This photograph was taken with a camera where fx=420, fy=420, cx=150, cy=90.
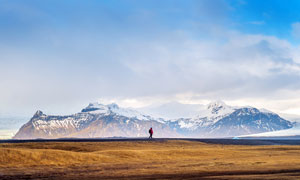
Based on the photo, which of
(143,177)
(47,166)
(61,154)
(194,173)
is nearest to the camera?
(143,177)

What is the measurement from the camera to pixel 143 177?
1159 inches

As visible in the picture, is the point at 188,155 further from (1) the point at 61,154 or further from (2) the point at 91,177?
(2) the point at 91,177

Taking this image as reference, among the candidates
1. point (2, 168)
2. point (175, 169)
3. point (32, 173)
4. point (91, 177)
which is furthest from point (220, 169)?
point (2, 168)

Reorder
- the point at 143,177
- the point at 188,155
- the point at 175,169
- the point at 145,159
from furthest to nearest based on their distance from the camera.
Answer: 1. the point at 188,155
2. the point at 145,159
3. the point at 175,169
4. the point at 143,177

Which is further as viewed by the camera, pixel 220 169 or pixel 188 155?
pixel 188 155

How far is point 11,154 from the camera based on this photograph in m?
39.9

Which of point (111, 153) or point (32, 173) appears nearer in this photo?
point (32, 173)

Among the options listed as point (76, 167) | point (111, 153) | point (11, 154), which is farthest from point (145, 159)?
point (11, 154)

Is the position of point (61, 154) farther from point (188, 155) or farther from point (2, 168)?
point (188, 155)

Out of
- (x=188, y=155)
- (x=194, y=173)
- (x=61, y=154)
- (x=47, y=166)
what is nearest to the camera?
(x=194, y=173)

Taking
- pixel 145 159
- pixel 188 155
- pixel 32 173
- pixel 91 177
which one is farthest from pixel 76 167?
pixel 188 155

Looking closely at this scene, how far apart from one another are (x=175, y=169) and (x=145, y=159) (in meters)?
11.2

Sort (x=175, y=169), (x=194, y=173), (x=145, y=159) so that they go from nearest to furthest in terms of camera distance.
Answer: (x=194, y=173)
(x=175, y=169)
(x=145, y=159)

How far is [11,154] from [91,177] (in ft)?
44.5
